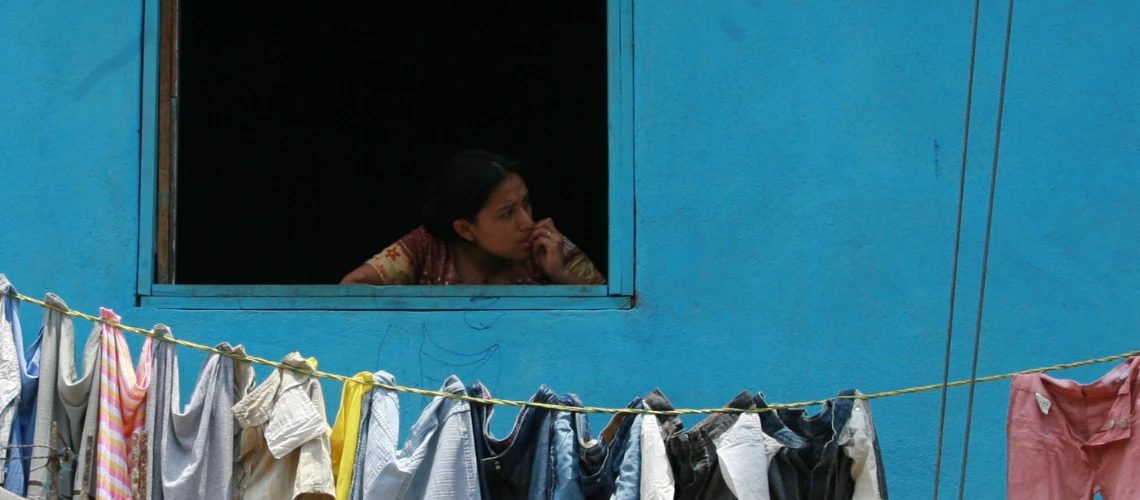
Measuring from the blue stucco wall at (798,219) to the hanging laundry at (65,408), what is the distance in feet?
1.78

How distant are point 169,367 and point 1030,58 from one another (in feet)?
7.34

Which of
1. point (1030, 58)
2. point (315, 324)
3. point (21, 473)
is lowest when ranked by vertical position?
point (21, 473)

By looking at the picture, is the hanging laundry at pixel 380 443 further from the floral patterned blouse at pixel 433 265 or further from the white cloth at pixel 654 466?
the floral patterned blouse at pixel 433 265

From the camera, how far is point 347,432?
3.90 metres

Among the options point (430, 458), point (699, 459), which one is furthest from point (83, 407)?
point (699, 459)

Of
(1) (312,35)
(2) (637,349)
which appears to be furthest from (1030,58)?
(1) (312,35)

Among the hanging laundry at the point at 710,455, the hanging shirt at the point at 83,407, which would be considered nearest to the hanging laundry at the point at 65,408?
the hanging shirt at the point at 83,407

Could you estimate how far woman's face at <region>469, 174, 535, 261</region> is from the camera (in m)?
5.02

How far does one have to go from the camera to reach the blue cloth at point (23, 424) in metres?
3.93

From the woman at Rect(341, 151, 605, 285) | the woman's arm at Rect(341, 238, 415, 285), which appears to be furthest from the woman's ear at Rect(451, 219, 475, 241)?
the woman's arm at Rect(341, 238, 415, 285)

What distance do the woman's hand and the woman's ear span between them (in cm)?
18

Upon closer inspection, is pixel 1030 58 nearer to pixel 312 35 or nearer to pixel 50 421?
pixel 50 421

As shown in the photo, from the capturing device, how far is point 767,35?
4.61 meters

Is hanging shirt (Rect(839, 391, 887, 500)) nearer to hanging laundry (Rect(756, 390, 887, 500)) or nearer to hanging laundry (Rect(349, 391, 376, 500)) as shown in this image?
hanging laundry (Rect(756, 390, 887, 500))
